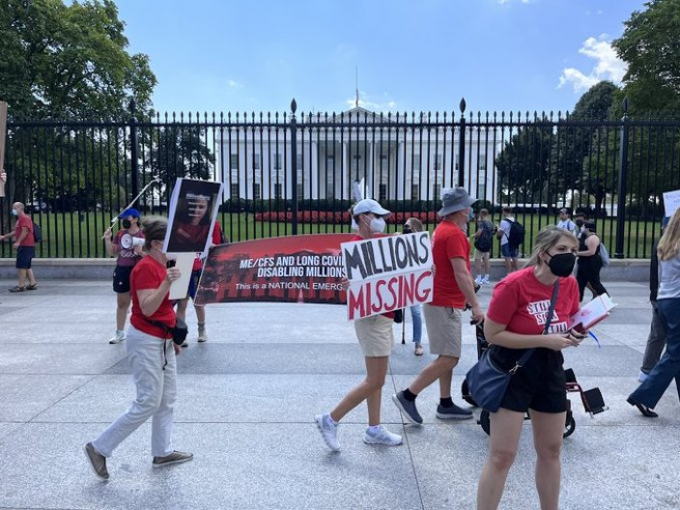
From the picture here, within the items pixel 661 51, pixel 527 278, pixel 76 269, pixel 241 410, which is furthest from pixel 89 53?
pixel 661 51

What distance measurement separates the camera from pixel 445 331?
424 centimetres

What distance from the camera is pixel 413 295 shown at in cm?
398

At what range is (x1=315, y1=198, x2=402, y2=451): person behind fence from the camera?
378 centimetres

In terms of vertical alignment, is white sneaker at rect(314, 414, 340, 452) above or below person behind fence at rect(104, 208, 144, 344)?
below

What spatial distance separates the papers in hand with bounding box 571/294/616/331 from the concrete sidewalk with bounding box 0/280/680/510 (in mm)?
1154

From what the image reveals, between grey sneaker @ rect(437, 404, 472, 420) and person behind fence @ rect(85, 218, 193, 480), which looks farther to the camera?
grey sneaker @ rect(437, 404, 472, 420)

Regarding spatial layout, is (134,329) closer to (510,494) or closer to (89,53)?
(510,494)

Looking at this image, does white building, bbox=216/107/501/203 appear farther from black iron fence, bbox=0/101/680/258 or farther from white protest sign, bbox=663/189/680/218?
white protest sign, bbox=663/189/680/218

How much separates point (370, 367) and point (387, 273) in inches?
26.3

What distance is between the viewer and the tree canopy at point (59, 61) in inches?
659

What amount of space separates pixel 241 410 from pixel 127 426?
1334 millimetres

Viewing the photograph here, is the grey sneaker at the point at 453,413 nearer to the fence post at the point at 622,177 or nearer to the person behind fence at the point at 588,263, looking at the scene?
the person behind fence at the point at 588,263

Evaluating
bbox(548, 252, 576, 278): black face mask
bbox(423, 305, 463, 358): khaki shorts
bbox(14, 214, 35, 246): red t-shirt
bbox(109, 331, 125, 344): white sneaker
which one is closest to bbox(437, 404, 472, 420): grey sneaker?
bbox(423, 305, 463, 358): khaki shorts

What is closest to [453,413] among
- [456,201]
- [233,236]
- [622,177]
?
[456,201]
